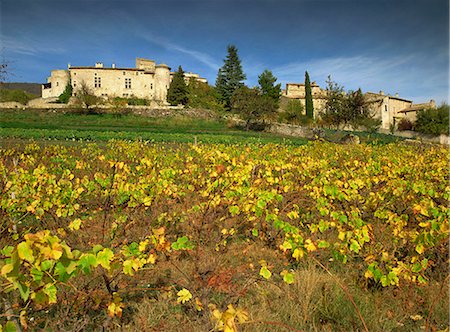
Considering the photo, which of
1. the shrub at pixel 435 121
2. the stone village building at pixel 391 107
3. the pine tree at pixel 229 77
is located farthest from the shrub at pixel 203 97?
the shrub at pixel 435 121

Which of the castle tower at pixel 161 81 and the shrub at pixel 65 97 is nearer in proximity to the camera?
the shrub at pixel 65 97

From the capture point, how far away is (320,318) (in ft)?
10.7

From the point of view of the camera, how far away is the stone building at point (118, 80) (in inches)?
2744

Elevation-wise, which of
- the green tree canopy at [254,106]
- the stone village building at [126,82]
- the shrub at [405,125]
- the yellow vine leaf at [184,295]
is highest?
the stone village building at [126,82]

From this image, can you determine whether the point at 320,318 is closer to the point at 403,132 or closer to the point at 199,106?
the point at 199,106

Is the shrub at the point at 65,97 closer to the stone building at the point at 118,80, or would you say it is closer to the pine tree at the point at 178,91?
the stone building at the point at 118,80

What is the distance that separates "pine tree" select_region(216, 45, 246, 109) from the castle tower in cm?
1404

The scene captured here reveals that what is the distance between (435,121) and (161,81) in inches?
2266

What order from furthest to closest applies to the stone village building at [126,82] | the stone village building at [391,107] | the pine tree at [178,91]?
the stone village building at [126,82], the stone village building at [391,107], the pine tree at [178,91]

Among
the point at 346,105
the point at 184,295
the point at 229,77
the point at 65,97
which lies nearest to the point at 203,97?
the point at 229,77

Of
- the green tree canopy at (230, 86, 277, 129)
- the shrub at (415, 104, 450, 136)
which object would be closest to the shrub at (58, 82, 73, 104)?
the green tree canopy at (230, 86, 277, 129)

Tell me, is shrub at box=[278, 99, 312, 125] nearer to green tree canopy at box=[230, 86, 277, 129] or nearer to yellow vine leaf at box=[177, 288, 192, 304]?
green tree canopy at box=[230, 86, 277, 129]

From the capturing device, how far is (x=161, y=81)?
70.2m

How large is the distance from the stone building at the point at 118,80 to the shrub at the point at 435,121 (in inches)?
1961
